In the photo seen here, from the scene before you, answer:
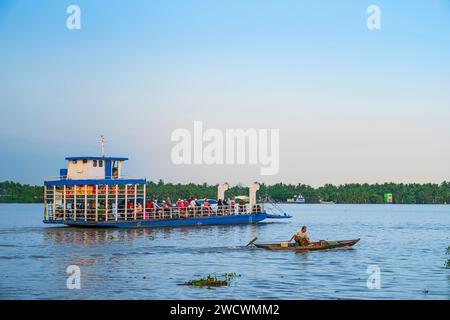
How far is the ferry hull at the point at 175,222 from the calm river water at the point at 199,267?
6.57 ft

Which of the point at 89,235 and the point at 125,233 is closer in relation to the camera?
the point at 89,235

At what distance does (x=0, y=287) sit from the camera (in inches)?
1032

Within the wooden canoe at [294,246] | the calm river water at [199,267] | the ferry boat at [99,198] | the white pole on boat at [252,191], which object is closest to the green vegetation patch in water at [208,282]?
the calm river water at [199,267]

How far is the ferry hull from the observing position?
54219mm

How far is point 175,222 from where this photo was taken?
5916cm

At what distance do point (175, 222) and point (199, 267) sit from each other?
1045 inches

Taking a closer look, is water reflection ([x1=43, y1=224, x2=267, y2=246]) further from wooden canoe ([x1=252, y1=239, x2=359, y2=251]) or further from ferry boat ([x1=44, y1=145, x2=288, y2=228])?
wooden canoe ([x1=252, y1=239, x2=359, y2=251])

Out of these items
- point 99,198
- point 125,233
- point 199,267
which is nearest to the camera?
point 199,267

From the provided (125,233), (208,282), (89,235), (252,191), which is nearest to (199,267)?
(208,282)

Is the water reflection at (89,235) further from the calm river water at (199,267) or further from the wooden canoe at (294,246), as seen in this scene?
the wooden canoe at (294,246)

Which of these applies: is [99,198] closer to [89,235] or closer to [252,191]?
[89,235]

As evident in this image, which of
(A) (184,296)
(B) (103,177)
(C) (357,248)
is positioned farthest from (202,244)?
(A) (184,296)

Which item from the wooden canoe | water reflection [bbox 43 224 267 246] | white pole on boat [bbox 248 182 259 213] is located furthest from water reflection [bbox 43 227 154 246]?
white pole on boat [bbox 248 182 259 213]
